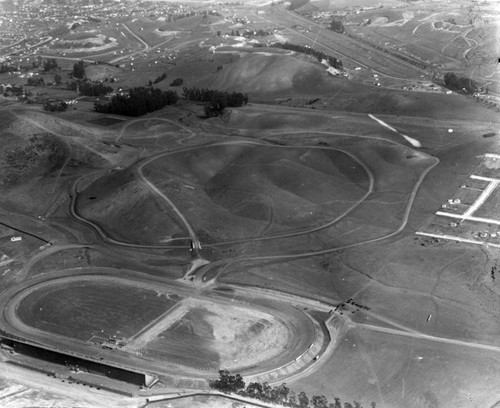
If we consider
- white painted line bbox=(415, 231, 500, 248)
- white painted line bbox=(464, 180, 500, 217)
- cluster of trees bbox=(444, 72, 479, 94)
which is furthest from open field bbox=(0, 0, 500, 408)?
cluster of trees bbox=(444, 72, 479, 94)

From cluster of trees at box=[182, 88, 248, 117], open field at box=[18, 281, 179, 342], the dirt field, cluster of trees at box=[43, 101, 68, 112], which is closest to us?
the dirt field

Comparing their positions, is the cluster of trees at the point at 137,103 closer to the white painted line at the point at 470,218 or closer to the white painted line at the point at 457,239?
the white painted line at the point at 470,218

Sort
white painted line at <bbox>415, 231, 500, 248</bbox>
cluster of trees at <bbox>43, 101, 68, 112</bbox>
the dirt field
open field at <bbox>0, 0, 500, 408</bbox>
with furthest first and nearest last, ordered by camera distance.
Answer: cluster of trees at <bbox>43, 101, 68, 112</bbox>
white painted line at <bbox>415, 231, 500, 248</bbox>
the dirt field
open field at <bbox>0, 0, 500, 408</bbox>

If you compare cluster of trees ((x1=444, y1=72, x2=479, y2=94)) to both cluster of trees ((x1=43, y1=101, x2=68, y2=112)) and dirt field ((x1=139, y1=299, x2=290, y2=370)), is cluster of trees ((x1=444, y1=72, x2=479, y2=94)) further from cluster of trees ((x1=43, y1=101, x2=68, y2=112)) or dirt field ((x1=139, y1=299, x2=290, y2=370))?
dirt field ((x1=139, y1=299, x2=290, y2=370))

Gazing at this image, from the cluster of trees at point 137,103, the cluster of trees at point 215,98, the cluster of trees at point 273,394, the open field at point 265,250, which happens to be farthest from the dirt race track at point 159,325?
the cluster of trees at point 137,103

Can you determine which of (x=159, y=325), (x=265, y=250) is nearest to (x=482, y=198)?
(x=265, y=250)

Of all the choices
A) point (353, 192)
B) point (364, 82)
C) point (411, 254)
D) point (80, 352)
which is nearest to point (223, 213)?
point (353, 192)

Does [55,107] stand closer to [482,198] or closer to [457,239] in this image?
[482,198]
